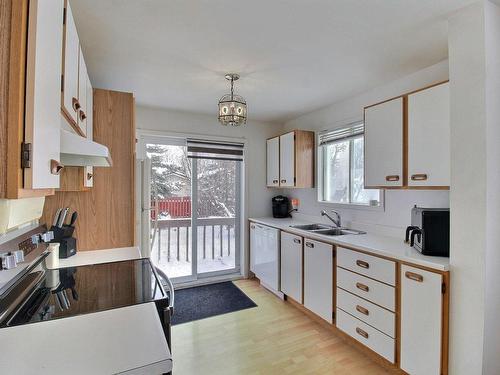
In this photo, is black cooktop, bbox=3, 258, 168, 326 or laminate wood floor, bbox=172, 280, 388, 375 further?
laminate wood floor, bbox=172, 280, 388, 375

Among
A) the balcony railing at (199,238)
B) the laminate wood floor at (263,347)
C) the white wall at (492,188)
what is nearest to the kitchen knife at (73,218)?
the laminate wood floor at (263,347)

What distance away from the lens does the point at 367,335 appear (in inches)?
82.6

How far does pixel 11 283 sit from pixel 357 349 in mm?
2414

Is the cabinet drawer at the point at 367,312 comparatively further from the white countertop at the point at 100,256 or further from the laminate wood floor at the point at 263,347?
the white countertop at the point at 100,256

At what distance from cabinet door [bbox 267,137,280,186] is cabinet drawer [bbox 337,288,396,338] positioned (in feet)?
5.84

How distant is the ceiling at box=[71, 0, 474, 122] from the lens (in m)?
1.50

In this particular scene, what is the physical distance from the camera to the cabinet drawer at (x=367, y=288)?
192cm

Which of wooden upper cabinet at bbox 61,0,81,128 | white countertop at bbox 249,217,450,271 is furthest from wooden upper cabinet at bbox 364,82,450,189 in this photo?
wooden upper cabinet at bbox 61,0,81,128

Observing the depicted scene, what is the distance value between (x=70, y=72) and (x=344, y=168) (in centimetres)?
271

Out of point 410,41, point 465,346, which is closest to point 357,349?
point 465,346

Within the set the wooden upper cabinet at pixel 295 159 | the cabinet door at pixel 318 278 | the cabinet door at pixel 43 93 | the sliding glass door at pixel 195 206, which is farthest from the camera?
the sliding glass door at pixel 195 206

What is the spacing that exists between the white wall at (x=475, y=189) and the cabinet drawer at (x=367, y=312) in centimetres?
39

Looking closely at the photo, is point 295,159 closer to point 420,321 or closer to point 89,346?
point 420,321

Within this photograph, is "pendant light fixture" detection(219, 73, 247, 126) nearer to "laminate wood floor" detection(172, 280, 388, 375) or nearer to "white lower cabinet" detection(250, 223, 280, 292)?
"white lower cabinet" detection(250, 223, 280, 292)
